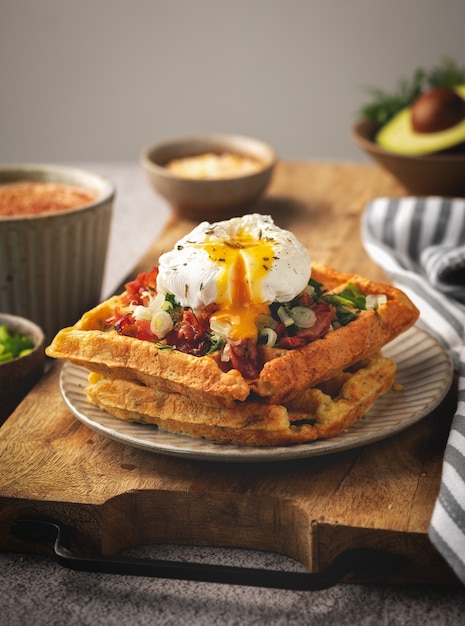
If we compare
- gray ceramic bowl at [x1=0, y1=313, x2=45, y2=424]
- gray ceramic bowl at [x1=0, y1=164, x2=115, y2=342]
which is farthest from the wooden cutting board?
gray ceramic bowl at [x1=0, y1=164, x2=115, y2=342]

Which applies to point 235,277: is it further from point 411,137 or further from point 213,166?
point 411,137

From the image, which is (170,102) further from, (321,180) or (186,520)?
(186,520)

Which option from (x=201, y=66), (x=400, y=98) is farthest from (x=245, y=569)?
(x=201, y=66)

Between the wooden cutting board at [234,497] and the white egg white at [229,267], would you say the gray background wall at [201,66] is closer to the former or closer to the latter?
the white egg white at [229,267]

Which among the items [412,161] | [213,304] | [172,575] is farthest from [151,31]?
[172,575]

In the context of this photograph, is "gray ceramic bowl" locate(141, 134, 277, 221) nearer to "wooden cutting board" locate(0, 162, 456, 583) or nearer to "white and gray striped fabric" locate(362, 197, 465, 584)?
"white and gray striped fabric" locate(362, 197, 465, 584)

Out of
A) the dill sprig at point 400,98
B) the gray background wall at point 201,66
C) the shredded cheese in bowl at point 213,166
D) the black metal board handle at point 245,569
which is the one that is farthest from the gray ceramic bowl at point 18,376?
the gray background wall at point 201,66
